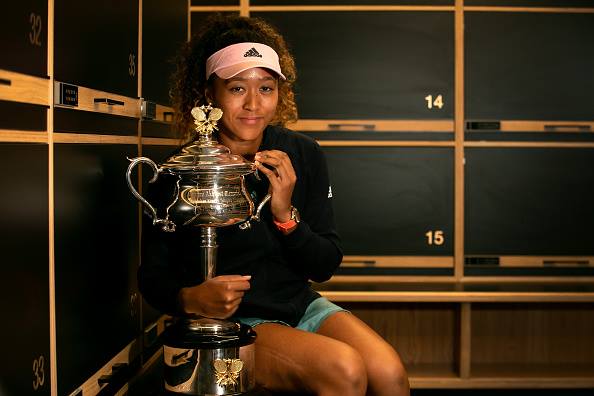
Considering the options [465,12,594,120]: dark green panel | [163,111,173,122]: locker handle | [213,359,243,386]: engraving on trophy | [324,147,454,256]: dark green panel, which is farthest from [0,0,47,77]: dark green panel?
[465,12,594,120]: dark green panel

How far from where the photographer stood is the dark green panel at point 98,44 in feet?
6.03

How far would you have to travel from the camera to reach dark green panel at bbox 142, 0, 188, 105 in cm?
260

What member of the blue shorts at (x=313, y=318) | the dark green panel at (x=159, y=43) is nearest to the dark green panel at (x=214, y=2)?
the dark green panel at (x=159, y=43)

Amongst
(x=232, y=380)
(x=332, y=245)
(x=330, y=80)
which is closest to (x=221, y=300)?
(x=232, y=380)

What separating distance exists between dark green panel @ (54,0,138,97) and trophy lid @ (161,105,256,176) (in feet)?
1.01

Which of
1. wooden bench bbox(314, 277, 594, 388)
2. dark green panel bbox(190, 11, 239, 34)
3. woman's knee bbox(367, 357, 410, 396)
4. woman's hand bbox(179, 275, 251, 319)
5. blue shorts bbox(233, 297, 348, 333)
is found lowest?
wooden bench bbox(314, 277, 594, 388)

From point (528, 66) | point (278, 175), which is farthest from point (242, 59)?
point (528, 66)

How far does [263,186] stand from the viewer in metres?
2.11

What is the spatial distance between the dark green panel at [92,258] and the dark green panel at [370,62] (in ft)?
3.87

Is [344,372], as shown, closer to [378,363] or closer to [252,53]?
[378,363]

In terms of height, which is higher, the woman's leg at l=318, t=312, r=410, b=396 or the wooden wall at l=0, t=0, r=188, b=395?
the wooden wall at l=0, t=0, r=188, b=395

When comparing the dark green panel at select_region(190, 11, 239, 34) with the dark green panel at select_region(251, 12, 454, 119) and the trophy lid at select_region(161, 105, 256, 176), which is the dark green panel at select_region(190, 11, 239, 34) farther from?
the trophy lid at select_region(161, 105, 256, 176)

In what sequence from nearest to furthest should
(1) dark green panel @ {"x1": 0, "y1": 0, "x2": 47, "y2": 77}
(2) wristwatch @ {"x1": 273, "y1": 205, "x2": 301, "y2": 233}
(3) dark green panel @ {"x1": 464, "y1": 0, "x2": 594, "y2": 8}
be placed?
(1) dark green panel @ {"x1": 0, "y1": 0, "x2": 47, "y2": 77} < (2) wristwatch @ {"x1": 273, "y1": 205, "x2": 301, "y2": 233} < (3) dark green panel @ {"x1": 464, "y1": 0, "x2": 594, "y2": 8}

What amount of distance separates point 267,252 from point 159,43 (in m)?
1.04
